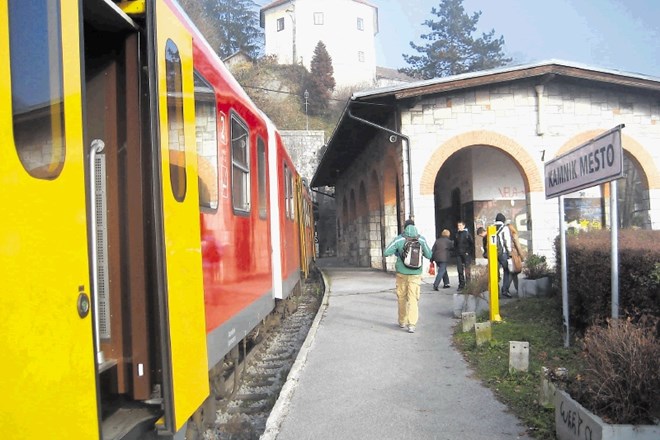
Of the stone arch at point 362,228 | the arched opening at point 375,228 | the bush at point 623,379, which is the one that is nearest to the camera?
the bush at point 623,379

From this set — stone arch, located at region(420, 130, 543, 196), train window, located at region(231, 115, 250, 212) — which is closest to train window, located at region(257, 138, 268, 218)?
train window, located at region(231, 115, 250, 212)

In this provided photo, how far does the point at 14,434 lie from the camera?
6.05 ft

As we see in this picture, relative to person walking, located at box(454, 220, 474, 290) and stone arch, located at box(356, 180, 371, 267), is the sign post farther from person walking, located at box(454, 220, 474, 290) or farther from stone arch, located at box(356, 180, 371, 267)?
stone arch, located at box(356, 180, 371, 267)

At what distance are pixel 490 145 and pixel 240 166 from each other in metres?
11.3

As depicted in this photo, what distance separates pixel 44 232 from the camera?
2.06m

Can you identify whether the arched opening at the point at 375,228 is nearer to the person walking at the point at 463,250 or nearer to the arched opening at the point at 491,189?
the arched opening at the point at 491,189

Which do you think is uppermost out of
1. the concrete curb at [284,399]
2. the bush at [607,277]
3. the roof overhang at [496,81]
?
the roof overhang at [496,81]

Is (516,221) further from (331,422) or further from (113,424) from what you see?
(113,424)

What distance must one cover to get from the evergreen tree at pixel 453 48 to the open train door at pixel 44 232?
49.6m

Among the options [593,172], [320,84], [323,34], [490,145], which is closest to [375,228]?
[490,145]

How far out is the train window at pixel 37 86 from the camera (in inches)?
79.8

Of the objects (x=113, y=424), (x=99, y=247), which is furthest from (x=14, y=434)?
(x=99, y=247)

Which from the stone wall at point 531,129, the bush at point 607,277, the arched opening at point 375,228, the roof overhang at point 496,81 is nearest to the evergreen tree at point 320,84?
the arched opening at point 375,228

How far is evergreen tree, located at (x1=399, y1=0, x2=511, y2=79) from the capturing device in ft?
163
